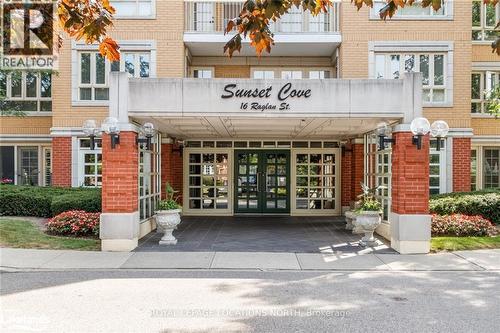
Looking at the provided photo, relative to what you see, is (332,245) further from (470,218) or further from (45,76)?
(45,76)

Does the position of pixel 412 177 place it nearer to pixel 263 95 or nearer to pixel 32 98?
pixel 263 95

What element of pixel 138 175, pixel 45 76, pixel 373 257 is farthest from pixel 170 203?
pixel 45 76

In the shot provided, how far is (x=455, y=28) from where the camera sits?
16.3m

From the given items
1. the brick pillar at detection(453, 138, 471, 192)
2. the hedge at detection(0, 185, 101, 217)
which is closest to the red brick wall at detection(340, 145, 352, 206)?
the brick pillar at detection(453, 138, 471, 192)

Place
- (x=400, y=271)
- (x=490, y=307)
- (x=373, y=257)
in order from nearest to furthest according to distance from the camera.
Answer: (x=490, y=307), (x=400, y=271), (x=373, y=257)

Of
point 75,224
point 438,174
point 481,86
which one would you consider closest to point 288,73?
point 438,174

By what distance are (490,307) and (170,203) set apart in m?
7.56

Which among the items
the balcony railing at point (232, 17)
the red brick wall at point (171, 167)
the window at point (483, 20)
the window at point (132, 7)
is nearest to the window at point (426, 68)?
the balcony railing at point (232, 17)

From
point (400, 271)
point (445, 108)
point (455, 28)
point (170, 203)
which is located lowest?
point (400, 271)

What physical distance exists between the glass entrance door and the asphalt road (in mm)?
9473

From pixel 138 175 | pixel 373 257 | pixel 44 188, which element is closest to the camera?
pixel 373 257

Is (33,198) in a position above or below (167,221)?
above

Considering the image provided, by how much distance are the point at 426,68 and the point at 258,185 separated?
7527 millimetres

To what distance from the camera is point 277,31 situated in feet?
→ 54.3
